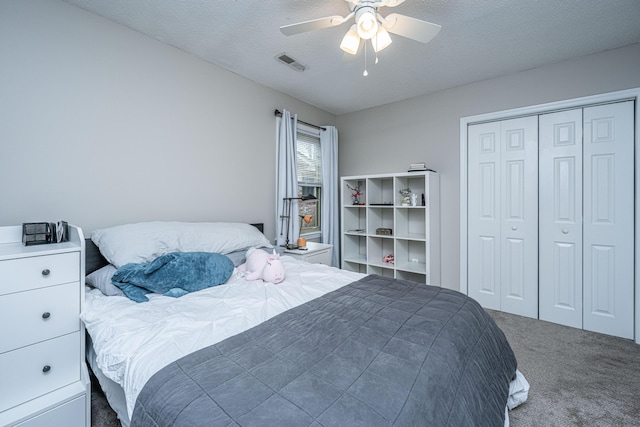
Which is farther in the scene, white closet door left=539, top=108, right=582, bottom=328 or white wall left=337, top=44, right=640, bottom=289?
white closet door left=539, top=108, right=582, bottom=328

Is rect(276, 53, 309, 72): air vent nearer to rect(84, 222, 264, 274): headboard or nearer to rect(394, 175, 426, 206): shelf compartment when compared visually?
rect(394, 175, 426, 206): shelf compartment

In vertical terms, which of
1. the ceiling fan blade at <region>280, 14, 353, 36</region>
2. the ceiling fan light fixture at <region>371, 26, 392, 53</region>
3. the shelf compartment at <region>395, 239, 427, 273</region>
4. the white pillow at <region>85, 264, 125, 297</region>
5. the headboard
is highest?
the ceiling fan blade at <region>280, 14, 353, 36</region>

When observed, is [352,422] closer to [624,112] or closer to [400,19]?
[400,19]

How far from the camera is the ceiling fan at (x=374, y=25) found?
5.07 ft

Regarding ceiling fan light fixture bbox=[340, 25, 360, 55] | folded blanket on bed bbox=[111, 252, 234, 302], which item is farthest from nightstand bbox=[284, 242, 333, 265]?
ceiling fan light fixture bbox=[340, 25, 360, 55]

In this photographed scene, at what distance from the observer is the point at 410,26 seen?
5.22 ft

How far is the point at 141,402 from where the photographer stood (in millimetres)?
837

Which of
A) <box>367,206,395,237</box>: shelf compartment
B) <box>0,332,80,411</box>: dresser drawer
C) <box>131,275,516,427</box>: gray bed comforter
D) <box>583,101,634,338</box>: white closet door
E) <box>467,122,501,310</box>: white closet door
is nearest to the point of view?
<box>131,275,516,427</box>: gray bed comforter

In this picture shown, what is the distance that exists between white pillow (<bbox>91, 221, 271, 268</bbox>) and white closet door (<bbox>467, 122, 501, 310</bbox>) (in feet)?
8.03

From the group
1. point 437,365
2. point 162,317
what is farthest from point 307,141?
point 437,365

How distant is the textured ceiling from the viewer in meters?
1.87

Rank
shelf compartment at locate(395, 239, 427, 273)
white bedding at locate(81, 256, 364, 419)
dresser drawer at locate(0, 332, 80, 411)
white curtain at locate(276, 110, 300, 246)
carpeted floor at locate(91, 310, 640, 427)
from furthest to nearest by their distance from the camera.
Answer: shelf compartment at locate(395, 239, 427, 273) → white curtain at locate(276, 110, 300, 246) → carpeted floor at locate(91, 310, 640, 427) → dresser drawer at locate(0, 332, 80, 411) → white bedding at locate(81, 256, 364, 419)

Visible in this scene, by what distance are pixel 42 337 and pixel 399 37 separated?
9.67ft

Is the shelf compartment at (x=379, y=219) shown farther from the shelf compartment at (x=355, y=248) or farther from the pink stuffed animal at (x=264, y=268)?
the pink stuffed animal at (x=264, y=268)
